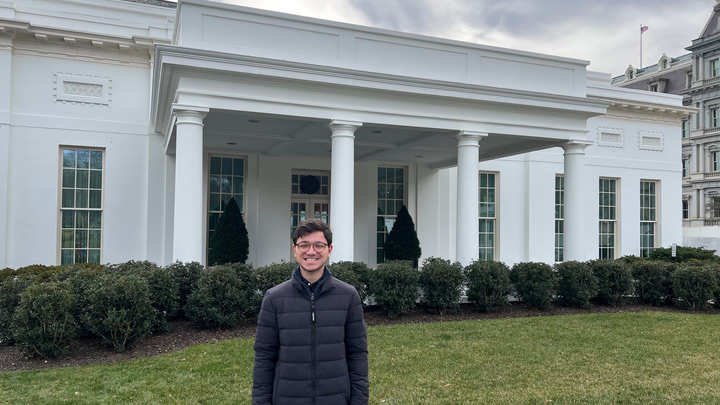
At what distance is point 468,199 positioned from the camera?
35.8ft

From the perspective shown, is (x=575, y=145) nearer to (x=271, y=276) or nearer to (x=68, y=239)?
(x=271, y=276)

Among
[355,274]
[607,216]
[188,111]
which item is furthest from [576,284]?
[607,216]

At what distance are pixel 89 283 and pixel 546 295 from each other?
26.7 feet

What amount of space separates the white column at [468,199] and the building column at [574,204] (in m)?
2.56

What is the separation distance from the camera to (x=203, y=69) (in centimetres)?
862

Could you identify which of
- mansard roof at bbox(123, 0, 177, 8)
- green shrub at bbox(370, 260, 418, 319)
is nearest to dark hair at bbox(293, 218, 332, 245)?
green shrub at bbox(370, 260, 418, 319)

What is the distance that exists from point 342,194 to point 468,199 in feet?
Result: 9.51

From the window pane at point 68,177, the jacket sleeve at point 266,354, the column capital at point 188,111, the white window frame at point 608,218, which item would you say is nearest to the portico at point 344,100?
the column capital at point 188,111

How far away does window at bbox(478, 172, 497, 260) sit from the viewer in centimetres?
1706

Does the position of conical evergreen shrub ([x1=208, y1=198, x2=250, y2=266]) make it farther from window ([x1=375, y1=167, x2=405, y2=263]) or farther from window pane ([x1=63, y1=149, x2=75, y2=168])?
window ([x1=375, y1=167, x2=405, y2=263])

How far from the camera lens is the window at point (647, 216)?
19.1 m

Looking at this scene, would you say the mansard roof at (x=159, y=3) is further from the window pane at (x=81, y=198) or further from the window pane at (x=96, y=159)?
the window pane at (x=81, y=198)

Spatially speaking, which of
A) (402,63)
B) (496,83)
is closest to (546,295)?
(496,83)

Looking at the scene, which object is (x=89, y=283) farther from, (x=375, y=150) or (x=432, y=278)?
(x=375, y=150)
